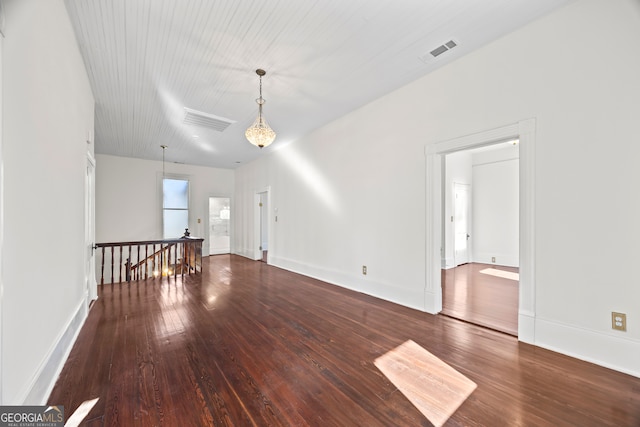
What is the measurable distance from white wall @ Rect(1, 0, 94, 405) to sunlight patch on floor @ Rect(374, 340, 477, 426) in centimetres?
232

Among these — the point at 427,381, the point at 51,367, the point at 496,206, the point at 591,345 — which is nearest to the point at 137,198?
the point at 51,367

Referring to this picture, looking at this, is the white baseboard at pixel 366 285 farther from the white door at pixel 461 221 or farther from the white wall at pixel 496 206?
the white wall at pixel 496 206

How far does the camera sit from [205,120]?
4.73m

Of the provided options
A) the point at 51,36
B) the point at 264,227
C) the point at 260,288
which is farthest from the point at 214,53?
the point at 264,227

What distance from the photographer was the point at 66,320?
2447 mm

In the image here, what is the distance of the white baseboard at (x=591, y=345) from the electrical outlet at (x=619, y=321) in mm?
46

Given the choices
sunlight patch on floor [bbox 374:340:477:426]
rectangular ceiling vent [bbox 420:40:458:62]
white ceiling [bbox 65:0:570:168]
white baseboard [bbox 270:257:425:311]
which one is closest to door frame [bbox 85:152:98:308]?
white ceiling [bbox 65:0:570:168]

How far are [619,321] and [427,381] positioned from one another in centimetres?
170

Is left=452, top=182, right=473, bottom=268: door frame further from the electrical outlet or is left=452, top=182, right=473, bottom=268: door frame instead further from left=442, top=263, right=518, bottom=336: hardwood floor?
the electrical outlet

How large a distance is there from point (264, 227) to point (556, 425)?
9767 mm

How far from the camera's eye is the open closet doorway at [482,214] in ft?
19.6

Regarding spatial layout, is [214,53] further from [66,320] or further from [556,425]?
[556,425]

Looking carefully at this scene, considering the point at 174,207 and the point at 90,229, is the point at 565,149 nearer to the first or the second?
the point at 90,229

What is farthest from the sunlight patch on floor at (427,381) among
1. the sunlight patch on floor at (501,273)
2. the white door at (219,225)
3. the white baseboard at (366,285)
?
the white door at (219,225)
